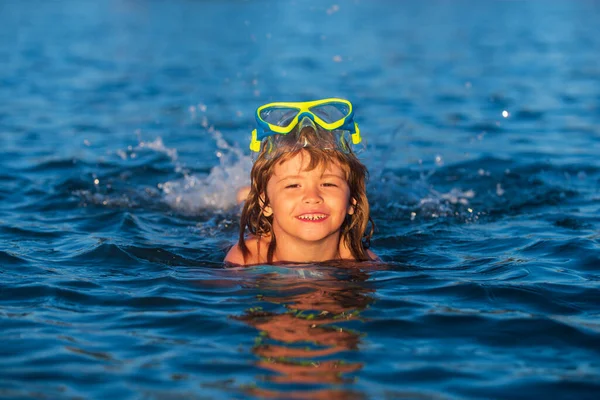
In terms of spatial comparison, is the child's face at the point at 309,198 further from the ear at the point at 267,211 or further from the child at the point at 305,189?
the ear at the point at 267,211

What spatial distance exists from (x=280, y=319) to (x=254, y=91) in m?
11.5

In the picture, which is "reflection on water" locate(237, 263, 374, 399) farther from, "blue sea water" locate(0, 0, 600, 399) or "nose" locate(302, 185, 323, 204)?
"nose" locate(302, 185, 323, 204)

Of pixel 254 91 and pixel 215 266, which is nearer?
pixel 215 266

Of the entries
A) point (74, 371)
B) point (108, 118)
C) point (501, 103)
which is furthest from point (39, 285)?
point (501, 103)

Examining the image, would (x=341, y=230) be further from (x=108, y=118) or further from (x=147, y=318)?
(x=108, y=118)

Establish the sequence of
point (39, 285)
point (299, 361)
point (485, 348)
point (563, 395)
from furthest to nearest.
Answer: point (39, 285), point (485, 348), point (299, 361), point (563, 395)

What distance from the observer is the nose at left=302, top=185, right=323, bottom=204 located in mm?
5633

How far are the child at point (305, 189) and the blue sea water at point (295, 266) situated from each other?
0.81 feet

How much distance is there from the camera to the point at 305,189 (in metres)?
5.72

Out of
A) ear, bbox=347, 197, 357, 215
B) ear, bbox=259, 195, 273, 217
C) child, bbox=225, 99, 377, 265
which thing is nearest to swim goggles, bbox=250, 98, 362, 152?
child, bbox=225, 99, 377, 265

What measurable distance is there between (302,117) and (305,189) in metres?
0.49

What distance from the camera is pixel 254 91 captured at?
16188mm

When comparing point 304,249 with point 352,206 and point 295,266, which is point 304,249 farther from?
point 352,206

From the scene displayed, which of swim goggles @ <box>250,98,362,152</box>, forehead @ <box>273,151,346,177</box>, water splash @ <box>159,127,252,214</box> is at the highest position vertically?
water splash @ <box>159,127,252,214</box>
